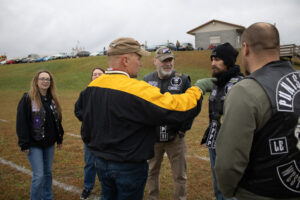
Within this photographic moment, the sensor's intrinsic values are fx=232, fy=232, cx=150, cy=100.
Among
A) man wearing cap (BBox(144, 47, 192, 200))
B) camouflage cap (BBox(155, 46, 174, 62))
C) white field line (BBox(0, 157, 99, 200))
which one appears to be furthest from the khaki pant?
camouflage cap (BBox(155, 46, 174, 62))

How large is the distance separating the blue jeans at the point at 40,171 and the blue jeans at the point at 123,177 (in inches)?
68.2

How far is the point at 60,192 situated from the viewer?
14.4ft

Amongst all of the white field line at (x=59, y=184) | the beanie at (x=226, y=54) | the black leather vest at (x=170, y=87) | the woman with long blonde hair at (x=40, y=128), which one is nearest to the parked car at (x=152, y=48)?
the white field line at (x=59, y=184)

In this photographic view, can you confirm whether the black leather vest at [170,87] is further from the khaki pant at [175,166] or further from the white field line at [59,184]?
the white field line at [59,184]

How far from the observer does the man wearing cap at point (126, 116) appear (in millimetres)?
2018

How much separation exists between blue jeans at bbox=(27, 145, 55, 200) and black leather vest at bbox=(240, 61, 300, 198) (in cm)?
308

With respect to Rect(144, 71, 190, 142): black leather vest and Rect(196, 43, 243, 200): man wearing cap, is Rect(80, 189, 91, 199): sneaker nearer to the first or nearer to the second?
Rect(144, 71, 190, 142): black leather vest

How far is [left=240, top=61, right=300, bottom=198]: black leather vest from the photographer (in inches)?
60.9

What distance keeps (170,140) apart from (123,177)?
180 cm

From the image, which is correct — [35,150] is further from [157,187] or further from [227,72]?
[227,72]

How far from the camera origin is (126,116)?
2.04 meters

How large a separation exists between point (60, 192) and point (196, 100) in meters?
3.51

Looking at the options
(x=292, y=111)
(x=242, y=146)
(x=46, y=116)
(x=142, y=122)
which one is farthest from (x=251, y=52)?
(x=46, y=116)

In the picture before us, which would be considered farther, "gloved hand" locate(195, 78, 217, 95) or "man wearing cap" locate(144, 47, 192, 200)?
"man wearing cap" locate(144, 47, 192, 200)
